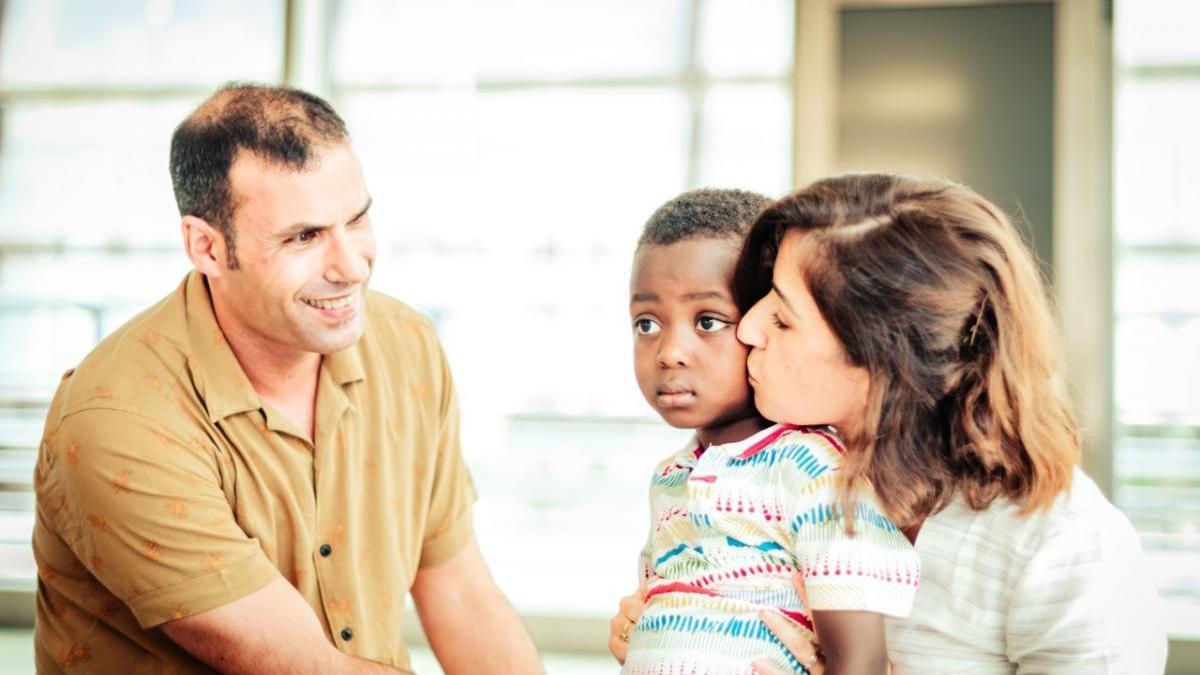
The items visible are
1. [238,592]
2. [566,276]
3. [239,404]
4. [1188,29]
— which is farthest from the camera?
[566,276]

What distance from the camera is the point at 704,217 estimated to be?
4.78 ft

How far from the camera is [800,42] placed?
3865 millimetres

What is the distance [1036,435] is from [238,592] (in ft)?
3.60

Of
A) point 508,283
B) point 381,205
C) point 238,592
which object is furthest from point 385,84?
point 238,592

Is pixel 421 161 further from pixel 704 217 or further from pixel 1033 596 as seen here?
pixel 1033 596

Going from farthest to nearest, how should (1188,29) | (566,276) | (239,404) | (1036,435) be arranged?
(566,276) < (1188,29) < (239,404) < (1036,435)

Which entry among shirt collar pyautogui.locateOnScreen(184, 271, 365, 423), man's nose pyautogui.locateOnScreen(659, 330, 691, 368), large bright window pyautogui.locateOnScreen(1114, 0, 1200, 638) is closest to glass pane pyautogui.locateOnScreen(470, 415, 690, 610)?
large bright window pyautogui.locateOnScreen(1114, 0, 1200, 638)

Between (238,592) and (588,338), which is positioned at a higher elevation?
(588,338)

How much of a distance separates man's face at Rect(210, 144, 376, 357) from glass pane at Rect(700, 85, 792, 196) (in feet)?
8.31

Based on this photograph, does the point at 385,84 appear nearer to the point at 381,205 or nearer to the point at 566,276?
the point at 381,205

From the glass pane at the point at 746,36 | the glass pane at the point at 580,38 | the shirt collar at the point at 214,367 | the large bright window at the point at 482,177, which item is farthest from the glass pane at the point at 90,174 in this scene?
the shirt collar at the point at 214,367

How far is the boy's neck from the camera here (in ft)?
4.75

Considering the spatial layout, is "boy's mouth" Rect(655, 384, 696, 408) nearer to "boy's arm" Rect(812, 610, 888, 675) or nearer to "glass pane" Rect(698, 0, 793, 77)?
"boy's arm" Rect(812, 610, 888, 675)

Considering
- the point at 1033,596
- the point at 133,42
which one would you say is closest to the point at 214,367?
the point at 1033,596
